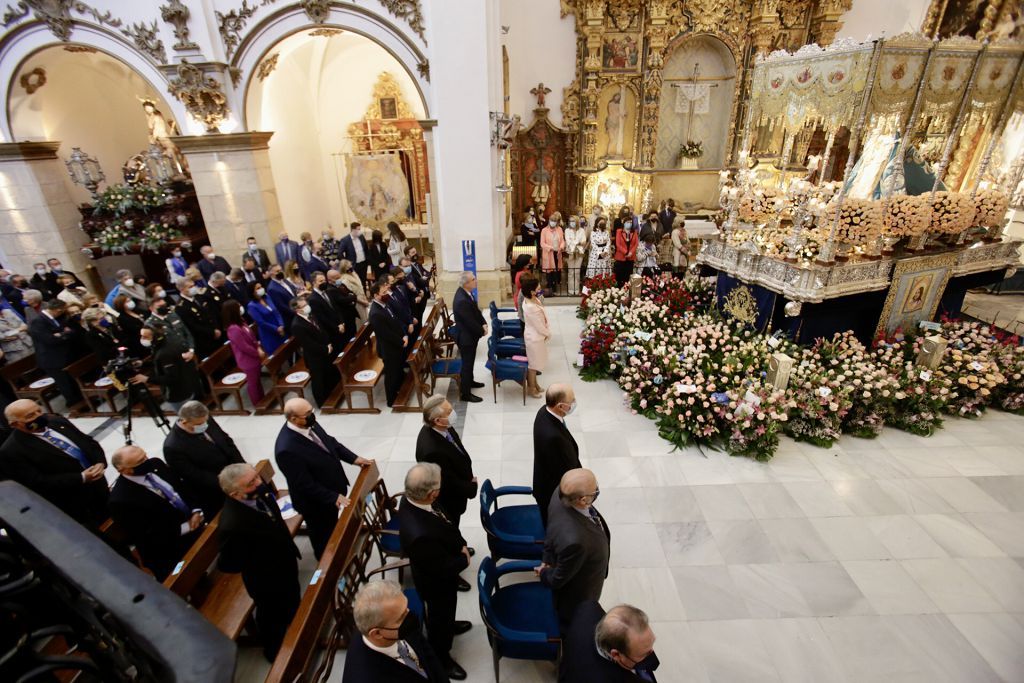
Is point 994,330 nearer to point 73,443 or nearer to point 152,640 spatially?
point 152,640

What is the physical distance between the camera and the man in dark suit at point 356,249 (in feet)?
33.9

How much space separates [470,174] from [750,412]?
6.59 metres

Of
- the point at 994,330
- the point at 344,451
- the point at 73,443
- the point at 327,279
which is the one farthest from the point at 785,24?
the point at 73,443

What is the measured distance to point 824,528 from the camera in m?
4.43

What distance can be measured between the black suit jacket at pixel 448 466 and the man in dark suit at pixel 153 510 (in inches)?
73.8

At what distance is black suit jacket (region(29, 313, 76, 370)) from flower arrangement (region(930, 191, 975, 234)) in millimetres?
12162

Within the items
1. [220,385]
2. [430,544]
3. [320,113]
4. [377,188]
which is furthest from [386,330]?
[320,113]

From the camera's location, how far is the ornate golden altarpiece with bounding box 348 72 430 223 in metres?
14.1

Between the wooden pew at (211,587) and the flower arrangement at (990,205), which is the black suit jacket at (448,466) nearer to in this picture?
the wooden pew at (211,587)

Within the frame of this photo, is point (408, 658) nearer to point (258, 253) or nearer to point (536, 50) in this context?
point (258, 253)

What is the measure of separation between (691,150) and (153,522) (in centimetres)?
1497

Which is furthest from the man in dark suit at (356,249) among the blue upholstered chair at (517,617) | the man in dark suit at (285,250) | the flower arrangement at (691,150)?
the flower arrangement at (691,150)

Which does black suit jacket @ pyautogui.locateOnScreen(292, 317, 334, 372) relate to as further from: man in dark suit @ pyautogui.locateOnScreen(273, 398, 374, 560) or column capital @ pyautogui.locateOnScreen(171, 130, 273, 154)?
column capital @ pyautogui.locateOnScreen(171, 130, 273, 154)

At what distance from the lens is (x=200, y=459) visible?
12.5 ft
